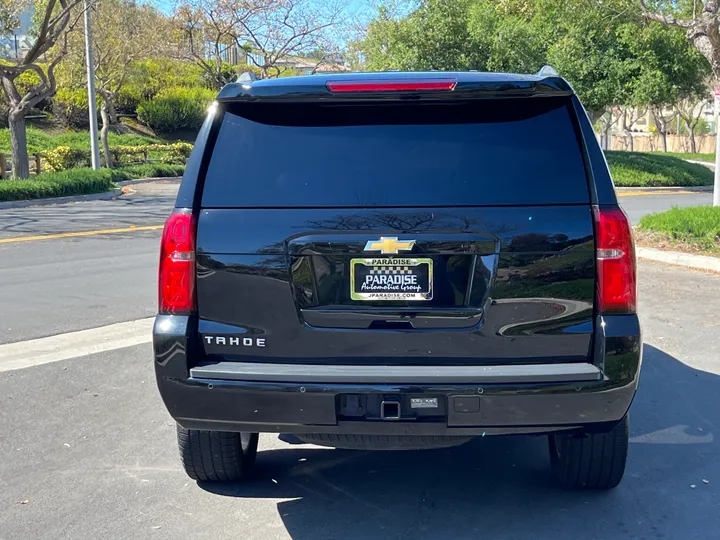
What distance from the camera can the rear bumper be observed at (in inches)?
133

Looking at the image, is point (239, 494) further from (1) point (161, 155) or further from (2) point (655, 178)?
(1) point (161, 155)

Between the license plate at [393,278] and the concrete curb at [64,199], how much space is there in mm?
20635

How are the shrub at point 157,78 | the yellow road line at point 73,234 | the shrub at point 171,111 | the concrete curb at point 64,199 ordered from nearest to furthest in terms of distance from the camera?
1. the yellow road line at point 73,234
2. the concrete curb at point 64,199
3. the shrub at point 157,78
4. the shrub at point 171,111

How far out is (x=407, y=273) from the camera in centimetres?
345

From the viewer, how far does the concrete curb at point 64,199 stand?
22.3m

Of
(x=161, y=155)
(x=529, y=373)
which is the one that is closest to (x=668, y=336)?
(x=529, y=373)

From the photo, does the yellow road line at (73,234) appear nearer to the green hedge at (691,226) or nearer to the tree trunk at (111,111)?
the green hedge at (691,226)

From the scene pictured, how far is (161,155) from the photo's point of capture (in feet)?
135

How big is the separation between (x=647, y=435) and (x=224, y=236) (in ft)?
9.90

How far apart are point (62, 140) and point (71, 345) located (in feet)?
122

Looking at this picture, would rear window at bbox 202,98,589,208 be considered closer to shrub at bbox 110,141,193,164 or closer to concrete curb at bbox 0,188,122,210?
concrete curb at bbox 0,188,122,210

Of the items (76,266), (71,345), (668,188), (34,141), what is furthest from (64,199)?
(668,188)

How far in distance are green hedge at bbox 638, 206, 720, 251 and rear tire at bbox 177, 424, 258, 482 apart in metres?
9.77

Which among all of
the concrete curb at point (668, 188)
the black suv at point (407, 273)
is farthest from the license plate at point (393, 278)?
the concrete curb at point (668, 188)
